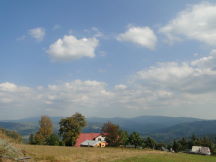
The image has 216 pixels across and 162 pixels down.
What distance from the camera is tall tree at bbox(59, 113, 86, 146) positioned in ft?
307

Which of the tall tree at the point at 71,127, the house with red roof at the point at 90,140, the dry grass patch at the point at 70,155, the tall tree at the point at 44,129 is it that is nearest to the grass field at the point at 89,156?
the dry grass patch at the point at 70,155

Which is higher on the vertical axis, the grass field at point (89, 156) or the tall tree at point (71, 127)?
the tall tree at point (71, 127)

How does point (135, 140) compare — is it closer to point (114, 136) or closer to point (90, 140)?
point (114, 136)

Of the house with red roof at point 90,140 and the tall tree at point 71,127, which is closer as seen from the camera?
the tall tree at point 71,127

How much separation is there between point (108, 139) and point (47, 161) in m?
74.3

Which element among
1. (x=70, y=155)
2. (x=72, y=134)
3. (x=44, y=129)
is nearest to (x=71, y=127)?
(x=72, y=134)

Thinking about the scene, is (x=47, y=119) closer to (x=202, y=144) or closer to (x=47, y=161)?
(x=47, y=161)

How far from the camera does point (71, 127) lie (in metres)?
94.1

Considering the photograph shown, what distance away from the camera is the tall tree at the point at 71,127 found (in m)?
93.6

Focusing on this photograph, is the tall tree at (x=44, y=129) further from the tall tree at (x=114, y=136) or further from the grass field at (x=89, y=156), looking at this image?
the grass field at (x=89, y=156)

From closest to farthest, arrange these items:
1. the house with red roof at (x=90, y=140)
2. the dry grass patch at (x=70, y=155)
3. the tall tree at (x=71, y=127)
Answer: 1. the dry grass patch at (x=70, y=155)
2. the tall tree at (x=71, y=127)
3. the house with red roof at (x=90, y=140)

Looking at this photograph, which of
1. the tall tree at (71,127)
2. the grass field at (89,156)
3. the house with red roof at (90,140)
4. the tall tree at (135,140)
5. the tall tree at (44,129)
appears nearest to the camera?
the grass field at (89,156)

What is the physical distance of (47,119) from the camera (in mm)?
105250

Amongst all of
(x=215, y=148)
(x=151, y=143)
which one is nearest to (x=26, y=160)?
(x=151, y=143)
